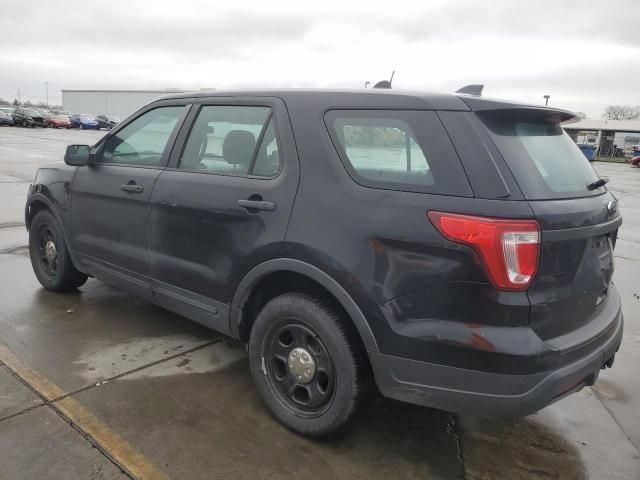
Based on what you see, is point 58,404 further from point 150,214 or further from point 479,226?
point 479,226

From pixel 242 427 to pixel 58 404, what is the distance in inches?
40.3

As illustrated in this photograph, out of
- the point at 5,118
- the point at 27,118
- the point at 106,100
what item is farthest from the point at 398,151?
the point at 106,100

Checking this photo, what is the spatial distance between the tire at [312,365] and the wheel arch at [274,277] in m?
0.10

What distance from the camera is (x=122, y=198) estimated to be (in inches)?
147

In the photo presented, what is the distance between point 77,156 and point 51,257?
3.78ft

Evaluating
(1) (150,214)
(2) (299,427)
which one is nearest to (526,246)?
(2) (299,427)

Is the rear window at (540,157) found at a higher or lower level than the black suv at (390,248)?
higher

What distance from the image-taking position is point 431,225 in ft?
7.45

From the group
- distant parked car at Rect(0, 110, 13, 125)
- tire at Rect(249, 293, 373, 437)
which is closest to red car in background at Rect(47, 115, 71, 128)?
distant parked car at Rect(0, 110, 13, 125)

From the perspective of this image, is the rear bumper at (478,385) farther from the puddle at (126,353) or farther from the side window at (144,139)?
the side window at (144,139)

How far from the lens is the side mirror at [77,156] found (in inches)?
159

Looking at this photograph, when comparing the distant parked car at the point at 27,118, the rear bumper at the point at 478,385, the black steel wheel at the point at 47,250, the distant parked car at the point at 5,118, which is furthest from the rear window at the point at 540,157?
the distant parked car at the point at 27,118

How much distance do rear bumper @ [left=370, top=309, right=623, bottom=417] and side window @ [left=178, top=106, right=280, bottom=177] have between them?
123 centimetres

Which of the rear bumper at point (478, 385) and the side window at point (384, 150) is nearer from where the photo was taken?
the rear bumper at point (478, 385)
